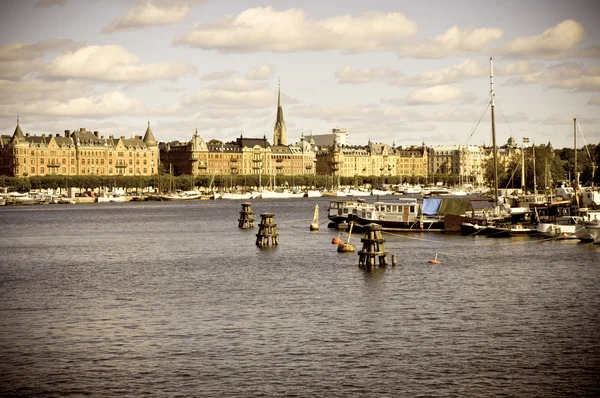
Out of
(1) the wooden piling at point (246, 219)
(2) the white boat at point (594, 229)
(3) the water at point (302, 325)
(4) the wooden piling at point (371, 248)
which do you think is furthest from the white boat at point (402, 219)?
(4) the wooden piling at point (371, 248)

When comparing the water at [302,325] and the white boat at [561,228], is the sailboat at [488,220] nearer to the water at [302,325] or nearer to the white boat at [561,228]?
the white boat at [561,228]

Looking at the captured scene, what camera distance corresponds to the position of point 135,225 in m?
113

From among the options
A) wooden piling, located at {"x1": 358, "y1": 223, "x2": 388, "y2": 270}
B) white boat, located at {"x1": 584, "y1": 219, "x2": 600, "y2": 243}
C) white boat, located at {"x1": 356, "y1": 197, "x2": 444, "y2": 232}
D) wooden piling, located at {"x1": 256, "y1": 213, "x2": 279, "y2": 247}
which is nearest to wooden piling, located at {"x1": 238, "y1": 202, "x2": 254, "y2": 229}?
white boat, located at {"x1": 356, "y1": 197, "x2": 444, "y2": 232}

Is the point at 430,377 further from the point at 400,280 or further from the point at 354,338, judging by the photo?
the point at 400,280

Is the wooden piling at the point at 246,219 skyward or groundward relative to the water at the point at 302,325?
skyward

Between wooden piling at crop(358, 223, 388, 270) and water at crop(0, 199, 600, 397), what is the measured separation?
1.42 meters

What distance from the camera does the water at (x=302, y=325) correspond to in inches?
1158

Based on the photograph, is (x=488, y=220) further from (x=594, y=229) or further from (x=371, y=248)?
(x=371, y=248)

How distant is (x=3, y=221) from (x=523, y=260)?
3417 inches

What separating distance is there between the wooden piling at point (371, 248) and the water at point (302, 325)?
142 centimetres

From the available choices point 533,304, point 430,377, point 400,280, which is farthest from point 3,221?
point 430,377

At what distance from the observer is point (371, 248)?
183ft

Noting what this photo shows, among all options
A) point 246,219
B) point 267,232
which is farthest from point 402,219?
point 246,219

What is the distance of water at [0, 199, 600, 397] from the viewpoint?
29406 mm
